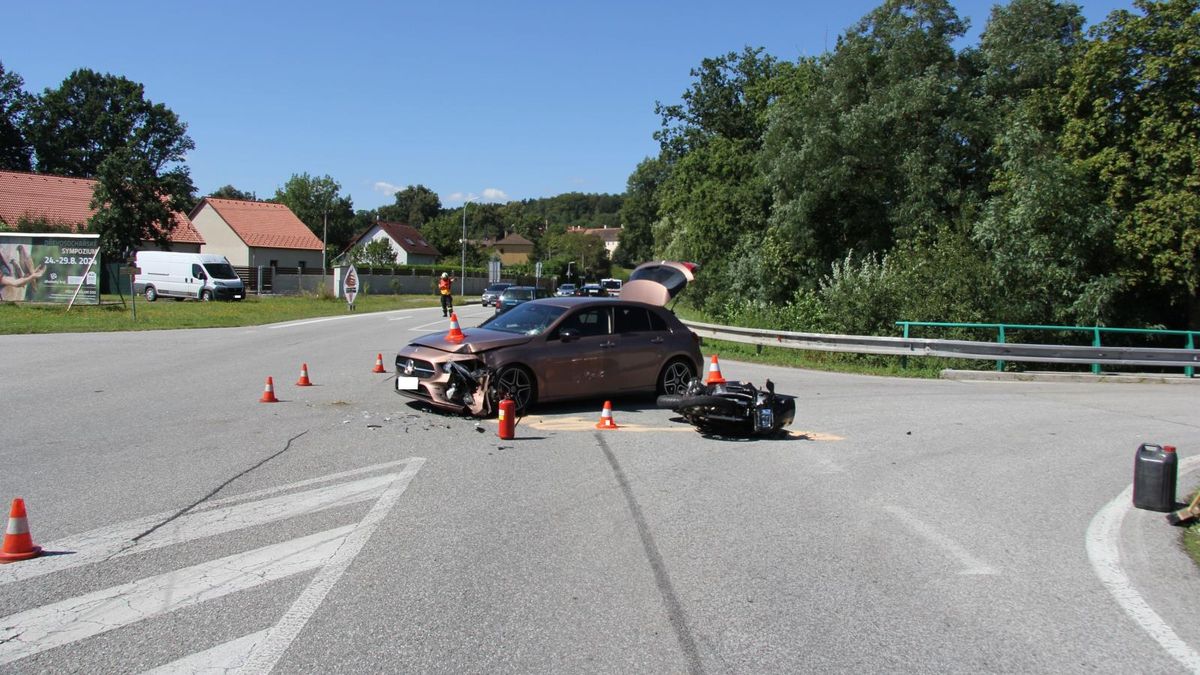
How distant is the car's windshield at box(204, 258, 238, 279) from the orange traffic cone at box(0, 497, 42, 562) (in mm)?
40442

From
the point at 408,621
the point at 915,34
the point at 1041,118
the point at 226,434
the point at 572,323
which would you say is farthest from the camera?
the point at 915,34

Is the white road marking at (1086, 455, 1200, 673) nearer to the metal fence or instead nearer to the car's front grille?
the car's front grille

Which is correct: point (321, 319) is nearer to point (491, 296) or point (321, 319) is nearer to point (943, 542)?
point (491, 296)

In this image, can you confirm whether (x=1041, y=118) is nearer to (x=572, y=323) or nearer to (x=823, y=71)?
(x=823, y=71)

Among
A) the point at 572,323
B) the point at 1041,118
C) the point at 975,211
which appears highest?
the point at 1041,118

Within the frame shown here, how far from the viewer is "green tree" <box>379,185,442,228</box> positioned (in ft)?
541

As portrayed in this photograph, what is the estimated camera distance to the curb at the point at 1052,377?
18562 mm

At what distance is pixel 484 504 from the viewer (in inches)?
264

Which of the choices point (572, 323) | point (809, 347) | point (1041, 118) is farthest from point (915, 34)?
point (572, 323)

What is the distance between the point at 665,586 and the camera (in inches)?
196

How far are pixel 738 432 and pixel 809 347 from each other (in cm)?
1190

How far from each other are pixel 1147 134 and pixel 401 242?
81735 mm

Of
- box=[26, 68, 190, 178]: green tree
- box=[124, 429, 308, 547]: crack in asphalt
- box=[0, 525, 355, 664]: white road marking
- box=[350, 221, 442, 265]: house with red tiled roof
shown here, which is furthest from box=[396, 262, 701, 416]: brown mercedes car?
box=[350, 221, 442, 265]: house with red tiled roof

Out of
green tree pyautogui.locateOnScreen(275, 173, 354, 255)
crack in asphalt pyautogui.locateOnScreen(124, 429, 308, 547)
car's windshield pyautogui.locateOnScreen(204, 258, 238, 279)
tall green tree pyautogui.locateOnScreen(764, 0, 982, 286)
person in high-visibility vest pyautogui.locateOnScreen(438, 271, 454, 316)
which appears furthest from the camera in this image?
green tree pyautogui.locateOnScreen(275, 173, 354, 255)
